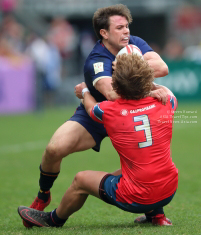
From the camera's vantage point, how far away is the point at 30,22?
21766 millimetres

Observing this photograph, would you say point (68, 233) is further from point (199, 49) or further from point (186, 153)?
point (199, 49)

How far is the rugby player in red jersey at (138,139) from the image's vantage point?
166 inches

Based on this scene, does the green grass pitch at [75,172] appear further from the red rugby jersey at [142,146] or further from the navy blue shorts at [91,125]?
the navy blue shorts at [91,125]

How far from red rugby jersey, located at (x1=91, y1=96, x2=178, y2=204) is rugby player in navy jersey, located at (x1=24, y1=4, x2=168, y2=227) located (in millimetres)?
671

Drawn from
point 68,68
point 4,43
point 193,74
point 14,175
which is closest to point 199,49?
point 193,74

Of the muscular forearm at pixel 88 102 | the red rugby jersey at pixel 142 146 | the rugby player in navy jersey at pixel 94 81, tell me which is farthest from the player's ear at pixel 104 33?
the red rugby jersey at pixel 142 146

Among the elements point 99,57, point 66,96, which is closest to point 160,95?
point 99,57

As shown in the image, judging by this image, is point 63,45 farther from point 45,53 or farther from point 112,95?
point 112,95

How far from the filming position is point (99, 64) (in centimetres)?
500

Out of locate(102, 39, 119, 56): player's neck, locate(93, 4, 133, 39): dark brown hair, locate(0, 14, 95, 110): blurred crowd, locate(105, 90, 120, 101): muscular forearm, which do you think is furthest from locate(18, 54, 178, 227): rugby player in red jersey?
locate(0, 14, 95, 110): blurred crowd

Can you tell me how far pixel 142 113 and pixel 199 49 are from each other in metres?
17.2

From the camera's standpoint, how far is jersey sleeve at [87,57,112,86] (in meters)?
4.92

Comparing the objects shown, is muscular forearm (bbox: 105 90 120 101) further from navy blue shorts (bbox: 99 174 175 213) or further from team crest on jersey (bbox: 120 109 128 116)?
navy blue shorts (bbox: 99 174 175 213)

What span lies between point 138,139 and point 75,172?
3.85 metres
